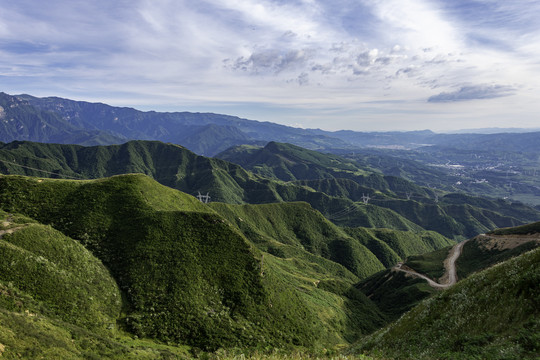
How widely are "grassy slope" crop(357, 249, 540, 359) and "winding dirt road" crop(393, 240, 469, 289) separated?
90.4 m

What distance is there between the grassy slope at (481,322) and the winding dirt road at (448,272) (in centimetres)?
9040

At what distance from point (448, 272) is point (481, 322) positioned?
118 metres

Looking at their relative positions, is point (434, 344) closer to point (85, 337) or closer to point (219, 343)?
point (219, 343)

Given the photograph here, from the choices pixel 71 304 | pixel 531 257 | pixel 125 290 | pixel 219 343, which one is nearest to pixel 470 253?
pixel 531 257

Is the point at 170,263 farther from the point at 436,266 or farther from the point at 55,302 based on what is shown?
the point at 436,266

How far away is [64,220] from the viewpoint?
7400 cm

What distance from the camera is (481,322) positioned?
28.2 meters

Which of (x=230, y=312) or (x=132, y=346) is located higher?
(x=132, y=346)

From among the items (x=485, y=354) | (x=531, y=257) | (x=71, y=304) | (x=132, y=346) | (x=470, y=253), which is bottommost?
(x=470, y=253)

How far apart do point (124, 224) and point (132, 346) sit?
41.1 m

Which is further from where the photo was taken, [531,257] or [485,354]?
[531,257]

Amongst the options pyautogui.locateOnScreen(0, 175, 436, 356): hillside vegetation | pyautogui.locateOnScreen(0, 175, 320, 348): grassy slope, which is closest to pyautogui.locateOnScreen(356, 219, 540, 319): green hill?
pyautogui.locateOnScreen(0, 175, 436, 356): hillside vegetation

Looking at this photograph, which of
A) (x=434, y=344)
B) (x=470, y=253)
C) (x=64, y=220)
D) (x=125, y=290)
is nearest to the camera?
(x=434, y=344)

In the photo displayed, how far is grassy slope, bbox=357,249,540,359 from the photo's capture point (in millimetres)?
22938
